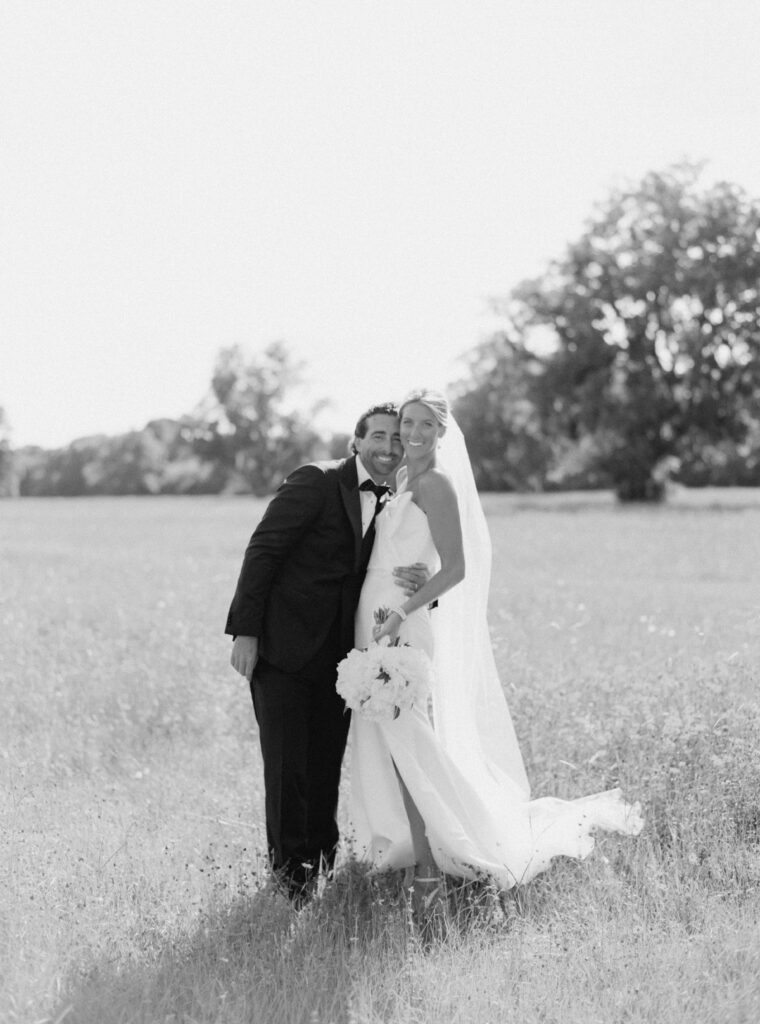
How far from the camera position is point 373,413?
208 inches

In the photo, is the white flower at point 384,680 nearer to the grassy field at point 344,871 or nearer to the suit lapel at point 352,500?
the suit lapel at point 352,500

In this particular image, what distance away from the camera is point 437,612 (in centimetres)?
563

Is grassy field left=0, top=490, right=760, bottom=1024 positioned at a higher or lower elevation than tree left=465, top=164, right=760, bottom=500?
lower

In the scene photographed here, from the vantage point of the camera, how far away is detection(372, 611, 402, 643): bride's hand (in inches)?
206

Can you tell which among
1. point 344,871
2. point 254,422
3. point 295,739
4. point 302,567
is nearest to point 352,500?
point 302,567

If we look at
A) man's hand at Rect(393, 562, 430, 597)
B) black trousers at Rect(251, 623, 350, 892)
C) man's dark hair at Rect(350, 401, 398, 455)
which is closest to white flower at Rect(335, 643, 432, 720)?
man's hand at Rect(393, 562, 430, 597)

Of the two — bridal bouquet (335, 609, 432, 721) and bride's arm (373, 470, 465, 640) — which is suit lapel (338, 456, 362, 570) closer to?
bride's arm (373, 470, 465, 640)

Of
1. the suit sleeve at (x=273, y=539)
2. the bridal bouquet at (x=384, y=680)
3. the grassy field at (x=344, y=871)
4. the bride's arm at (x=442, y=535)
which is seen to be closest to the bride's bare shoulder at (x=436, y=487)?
the bride's arm at (x=442, y=535)

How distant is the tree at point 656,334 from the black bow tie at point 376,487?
42.6 m

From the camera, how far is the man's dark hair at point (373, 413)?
5246mm

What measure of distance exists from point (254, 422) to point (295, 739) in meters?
74.6

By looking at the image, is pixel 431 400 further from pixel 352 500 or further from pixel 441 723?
pixel 441 723

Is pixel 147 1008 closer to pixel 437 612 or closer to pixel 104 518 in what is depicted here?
pixel 437 612

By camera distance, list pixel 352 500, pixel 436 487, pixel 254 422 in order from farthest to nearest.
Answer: pixel 254 422, pixel 352 500, pixel 436 487
